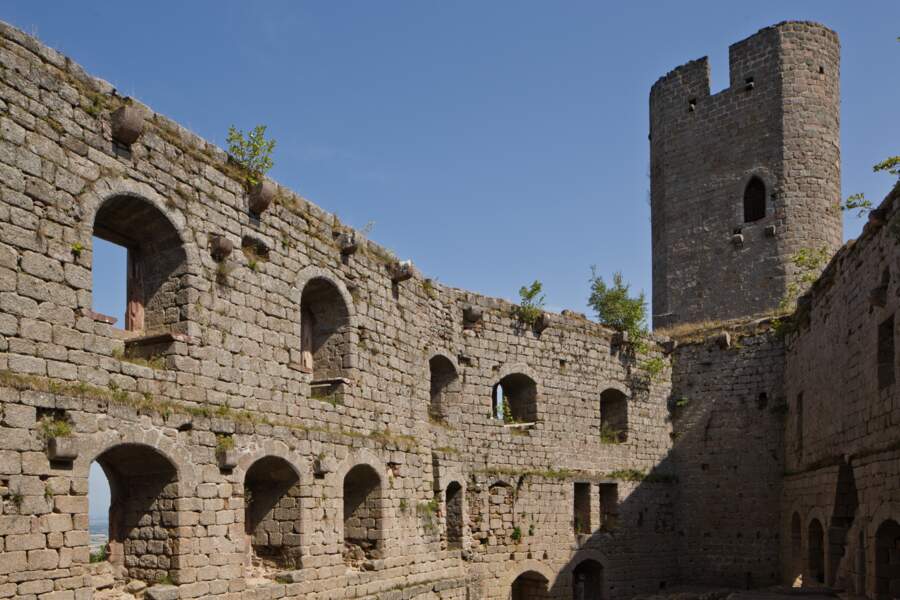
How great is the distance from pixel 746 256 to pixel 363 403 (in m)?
14.1

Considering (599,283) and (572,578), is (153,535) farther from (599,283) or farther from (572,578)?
(599,283)

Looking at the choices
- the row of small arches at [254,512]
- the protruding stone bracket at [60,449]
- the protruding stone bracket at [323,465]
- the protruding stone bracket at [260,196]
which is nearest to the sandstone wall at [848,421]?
the row of small arches at [254,512]

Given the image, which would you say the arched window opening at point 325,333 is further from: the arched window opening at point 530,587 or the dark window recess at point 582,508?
the dark window recess at point 582,508

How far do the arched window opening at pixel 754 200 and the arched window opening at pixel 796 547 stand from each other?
884 centimetres

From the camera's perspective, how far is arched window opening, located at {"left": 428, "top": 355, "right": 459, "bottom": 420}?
697 inches

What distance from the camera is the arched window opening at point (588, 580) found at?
20328mm

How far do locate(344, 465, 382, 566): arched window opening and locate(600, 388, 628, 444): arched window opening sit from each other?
8.08 m

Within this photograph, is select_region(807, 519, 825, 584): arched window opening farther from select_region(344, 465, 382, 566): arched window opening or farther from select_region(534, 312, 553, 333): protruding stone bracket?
select_region(344, 465, 382, 566): arched window opening

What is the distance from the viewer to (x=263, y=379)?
473 inches

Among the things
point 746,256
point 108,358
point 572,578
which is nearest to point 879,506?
point 572,578

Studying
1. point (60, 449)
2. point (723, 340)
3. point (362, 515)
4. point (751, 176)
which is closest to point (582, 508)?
point (723, 340)

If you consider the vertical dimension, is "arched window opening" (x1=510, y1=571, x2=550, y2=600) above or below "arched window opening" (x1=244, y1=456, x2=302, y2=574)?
below

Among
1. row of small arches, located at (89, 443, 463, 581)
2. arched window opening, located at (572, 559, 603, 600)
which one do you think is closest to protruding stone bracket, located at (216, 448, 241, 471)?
row of small arches, located at (89, 443, 463, 581)

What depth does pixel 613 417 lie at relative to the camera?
2173cm
